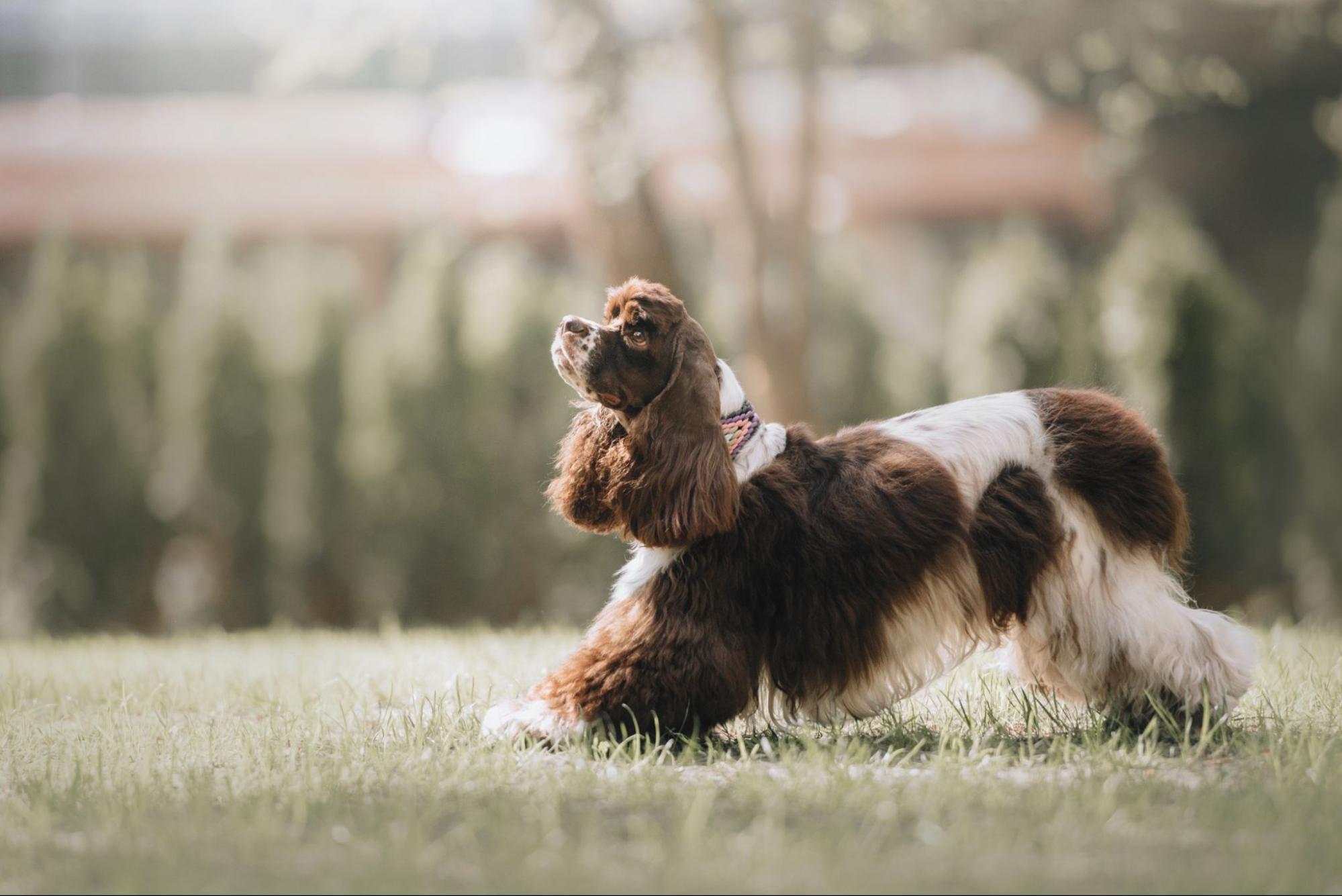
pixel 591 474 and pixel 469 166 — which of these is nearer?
pixel 591 474

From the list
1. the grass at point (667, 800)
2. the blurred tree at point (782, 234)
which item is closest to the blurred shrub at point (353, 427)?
the blurred tree at point (782, 234)

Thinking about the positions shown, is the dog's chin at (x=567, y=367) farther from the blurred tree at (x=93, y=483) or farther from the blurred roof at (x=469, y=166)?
the blurred roof at (x=469, y=166)

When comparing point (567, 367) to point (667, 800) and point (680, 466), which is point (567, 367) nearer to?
point (680, 466)

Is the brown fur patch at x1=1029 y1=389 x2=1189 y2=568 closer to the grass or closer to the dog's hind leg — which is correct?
the dog's hind leg

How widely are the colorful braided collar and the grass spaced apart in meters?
0.89

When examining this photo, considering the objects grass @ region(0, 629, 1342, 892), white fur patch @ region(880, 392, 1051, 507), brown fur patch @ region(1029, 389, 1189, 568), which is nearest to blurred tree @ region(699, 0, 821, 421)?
grass @ region(0, 629, 1342, 892)

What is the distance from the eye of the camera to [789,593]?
3.92m

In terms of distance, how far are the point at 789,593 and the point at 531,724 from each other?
33.3 inches

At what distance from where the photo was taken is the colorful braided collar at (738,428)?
4062 mm

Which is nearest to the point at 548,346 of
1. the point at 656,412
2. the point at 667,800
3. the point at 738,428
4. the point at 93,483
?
the point at 93,483

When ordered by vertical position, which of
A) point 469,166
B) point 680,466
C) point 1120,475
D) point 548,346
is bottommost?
point 1120,475

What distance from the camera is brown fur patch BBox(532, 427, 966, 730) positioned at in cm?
384

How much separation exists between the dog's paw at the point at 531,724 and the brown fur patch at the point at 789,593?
37mm

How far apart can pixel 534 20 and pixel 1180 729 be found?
644 cm
